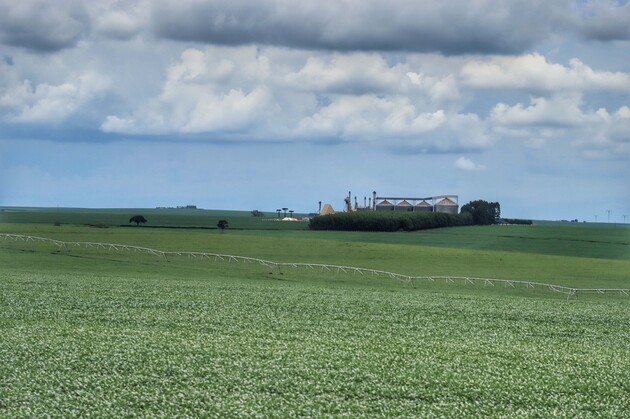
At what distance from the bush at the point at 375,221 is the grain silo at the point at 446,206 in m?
28.3

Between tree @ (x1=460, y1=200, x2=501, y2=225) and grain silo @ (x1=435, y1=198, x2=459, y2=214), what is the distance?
1405 millimetres

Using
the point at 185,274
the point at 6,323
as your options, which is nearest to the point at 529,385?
the point at 6,323

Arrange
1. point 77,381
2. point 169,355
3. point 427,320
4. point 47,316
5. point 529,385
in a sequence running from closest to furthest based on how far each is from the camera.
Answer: point 77,381
point 529,385
point 169,355
point 47,316
point 427,320

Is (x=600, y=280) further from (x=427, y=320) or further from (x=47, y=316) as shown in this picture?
(x=47, y=316)

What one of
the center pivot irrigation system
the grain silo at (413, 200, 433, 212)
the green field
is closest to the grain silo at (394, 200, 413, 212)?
the grain silo at (413, 200, 433, 212)

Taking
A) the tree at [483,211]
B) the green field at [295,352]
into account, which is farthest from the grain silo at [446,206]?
the green field at [295,352]

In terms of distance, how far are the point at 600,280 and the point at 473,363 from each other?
35233 millimetres

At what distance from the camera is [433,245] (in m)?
73.6

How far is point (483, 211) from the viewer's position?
133 metres

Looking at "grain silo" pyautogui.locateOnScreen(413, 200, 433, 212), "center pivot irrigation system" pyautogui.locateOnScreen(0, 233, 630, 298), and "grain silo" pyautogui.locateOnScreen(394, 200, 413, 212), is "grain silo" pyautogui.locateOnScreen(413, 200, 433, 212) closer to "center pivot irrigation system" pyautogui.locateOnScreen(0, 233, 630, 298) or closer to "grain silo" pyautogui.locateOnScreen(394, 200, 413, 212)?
"grain silo" pyautogui.locateOnScreen(394, 200, 413, 212)

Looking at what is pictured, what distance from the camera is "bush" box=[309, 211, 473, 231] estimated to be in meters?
93.8

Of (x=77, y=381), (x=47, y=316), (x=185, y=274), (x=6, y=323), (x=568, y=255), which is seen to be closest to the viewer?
(x=77, y=381)

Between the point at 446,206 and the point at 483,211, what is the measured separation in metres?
5.76

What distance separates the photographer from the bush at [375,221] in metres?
93.8
